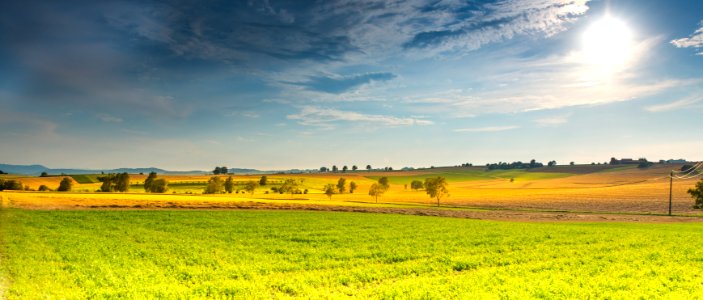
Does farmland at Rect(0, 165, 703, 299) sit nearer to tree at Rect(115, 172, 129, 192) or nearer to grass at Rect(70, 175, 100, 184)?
tree at Rect(115, 172, 129, 192)

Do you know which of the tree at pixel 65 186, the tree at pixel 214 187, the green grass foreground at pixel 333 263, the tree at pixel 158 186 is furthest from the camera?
the tree at pixel 214 187

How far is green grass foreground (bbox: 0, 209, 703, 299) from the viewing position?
53.6 feet

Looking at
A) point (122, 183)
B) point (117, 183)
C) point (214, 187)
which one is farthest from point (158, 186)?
point (214, 187)

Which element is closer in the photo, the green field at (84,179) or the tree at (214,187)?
the tree at (214,187)

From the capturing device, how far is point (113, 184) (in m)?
109

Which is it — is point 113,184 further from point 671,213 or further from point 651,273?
point 671,213

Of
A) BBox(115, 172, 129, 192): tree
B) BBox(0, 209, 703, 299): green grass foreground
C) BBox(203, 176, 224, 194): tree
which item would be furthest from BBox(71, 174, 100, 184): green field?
BBox(0, 209, 703, 299): green grass foreground

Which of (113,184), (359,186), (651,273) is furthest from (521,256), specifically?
(359,186)

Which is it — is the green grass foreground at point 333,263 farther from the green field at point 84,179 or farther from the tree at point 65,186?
the green field at point 84,179

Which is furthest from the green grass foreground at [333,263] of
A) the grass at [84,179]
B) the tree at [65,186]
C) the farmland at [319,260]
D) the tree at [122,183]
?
the grass at [84,179]

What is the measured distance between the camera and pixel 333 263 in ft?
72.5

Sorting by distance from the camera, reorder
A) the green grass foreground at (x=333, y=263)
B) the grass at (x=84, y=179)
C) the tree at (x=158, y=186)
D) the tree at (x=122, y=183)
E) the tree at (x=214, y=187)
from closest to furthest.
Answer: the green grass foreground at (x=333, y=263)
the tree at (x=122, y=183)
the tree at (x=158, y=186)
the tree at (x=214, y=187)
the grass at (x=84, y=179)

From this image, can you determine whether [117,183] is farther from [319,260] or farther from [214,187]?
[319,260]

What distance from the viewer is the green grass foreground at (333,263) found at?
Result: 16.3 meters
